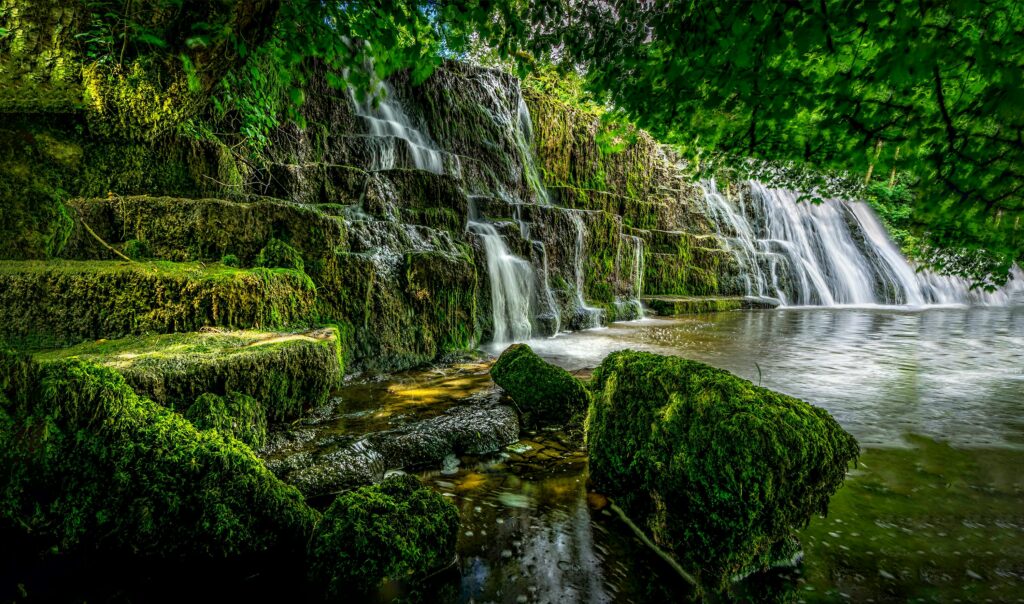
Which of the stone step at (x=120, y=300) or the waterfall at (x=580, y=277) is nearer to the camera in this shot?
the stone step at (x=120, y=300)

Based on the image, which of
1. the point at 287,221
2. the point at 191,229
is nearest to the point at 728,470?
the point at 287,221

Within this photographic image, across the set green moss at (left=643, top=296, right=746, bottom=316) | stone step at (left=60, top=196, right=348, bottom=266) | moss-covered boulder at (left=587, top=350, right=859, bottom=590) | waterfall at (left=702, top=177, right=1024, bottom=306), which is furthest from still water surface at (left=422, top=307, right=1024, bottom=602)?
waterfall at (left=702, top=177, right=1024, bottom=306)

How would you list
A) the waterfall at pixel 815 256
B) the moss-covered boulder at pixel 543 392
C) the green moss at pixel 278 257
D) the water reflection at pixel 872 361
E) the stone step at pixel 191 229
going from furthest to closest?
the waterfall at pixel 815 256 < the green moss at pixel 278 257 < the water reflection at pixel 872 361 < the stone step at pixel 191 229 < the moss-covered boulder at pixel 543 392

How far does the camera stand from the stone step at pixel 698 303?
610 inches

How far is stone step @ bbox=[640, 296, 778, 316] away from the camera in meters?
15.5

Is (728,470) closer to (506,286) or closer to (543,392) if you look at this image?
(543,392)

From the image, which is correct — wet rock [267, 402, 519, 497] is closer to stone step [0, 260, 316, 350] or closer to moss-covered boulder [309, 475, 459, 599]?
moss-covered boulder [309, 475, 459, 599]

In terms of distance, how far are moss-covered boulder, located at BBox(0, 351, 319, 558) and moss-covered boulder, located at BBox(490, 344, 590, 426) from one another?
8.42 ft

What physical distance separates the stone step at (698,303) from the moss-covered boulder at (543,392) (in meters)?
12.0

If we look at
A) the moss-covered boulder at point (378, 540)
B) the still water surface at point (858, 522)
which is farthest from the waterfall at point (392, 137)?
the moss-covered boulder at point (378, 540)

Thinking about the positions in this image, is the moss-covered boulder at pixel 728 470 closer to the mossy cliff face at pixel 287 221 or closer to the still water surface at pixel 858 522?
the still water surface at pixel 858 522

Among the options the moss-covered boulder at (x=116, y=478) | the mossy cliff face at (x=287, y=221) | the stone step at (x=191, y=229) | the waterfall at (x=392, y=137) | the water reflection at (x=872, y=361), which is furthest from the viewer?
the waterfall at (x=392, y=137)

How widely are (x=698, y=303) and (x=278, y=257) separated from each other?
15271 mm

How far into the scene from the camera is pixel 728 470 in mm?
1891
